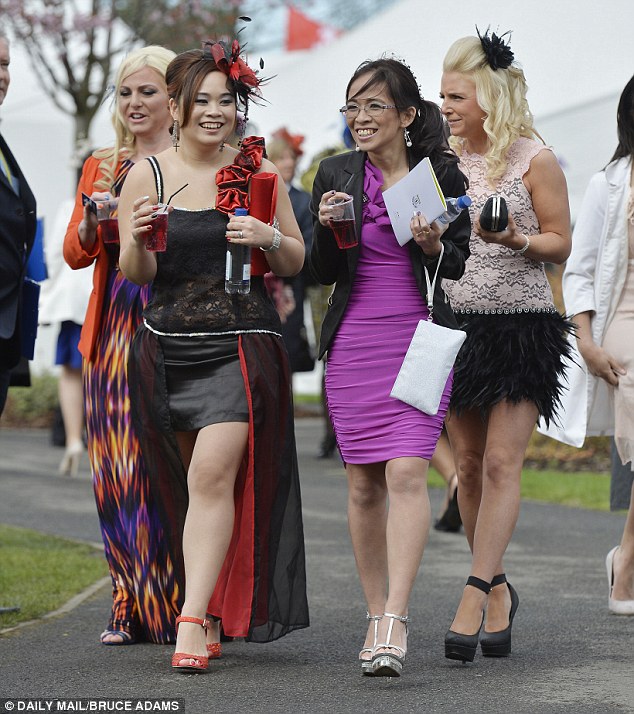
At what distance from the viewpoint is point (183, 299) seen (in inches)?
203

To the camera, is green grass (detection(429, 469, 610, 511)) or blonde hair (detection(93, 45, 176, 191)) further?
green grass (detection(429, 469, 610, 511))

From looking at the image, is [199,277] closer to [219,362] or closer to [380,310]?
[219,362]

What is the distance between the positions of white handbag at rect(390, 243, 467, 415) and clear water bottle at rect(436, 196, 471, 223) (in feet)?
1.16

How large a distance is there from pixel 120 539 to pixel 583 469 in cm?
764

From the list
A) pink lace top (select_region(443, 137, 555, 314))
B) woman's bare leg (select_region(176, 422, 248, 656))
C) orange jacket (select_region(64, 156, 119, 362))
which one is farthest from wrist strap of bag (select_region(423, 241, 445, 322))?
orange jacket (select_region(64, 156, 119, 362))

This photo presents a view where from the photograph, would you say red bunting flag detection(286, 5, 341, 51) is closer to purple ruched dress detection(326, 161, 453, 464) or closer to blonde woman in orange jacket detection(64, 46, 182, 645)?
blonde woman in orange jacket detection(64, 46, 182, 645)

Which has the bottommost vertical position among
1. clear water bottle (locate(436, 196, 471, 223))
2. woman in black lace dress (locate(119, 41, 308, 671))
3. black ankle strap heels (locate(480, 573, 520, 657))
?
black ankle strap heels (locate(480, 573, 520, 657))

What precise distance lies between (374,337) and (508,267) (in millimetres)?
650

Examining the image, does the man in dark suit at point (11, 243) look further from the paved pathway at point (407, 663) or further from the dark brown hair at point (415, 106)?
the dark brown hair at point (415, 106)

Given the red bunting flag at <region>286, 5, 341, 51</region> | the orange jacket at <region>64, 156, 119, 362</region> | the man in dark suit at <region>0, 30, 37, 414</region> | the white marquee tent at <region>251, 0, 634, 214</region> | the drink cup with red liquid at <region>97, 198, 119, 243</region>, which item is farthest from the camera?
the red bunting flag at <region>286, 5, 341, 51</region>

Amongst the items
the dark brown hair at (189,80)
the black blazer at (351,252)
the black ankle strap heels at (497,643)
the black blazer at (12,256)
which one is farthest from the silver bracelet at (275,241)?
the black ankle strap heels at (497,643)

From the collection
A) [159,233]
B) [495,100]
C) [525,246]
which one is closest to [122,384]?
[159,233]

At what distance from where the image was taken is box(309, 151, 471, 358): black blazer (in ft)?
16.8

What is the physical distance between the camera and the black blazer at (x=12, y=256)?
19.4ft
